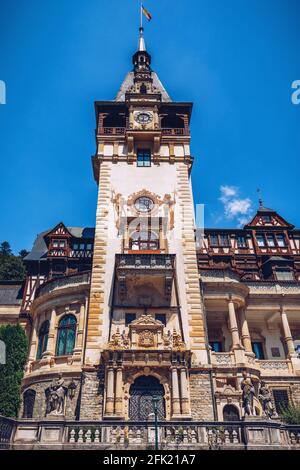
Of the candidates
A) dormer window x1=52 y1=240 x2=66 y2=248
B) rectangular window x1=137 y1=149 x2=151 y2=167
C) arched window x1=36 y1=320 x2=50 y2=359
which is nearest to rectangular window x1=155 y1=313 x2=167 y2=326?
arched window x1=36 y1=320 x2=50 y2=359

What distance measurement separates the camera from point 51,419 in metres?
14.9

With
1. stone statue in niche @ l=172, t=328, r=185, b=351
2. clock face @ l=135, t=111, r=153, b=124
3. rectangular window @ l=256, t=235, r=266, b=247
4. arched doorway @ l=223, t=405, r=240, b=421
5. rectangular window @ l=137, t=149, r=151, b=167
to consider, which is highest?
clock face @ l=135, t=111, r=153, b=124

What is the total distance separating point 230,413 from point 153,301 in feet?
27.2

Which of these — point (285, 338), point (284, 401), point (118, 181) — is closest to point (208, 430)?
point (284, 401)

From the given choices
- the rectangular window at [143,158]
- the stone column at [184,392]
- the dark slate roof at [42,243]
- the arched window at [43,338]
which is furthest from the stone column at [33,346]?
the rectangular window at [143,158]

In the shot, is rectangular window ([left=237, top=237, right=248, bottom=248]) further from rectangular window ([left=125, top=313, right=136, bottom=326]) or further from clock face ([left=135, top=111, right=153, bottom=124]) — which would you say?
rectangular window ([left=125, top=313, right=136, bottom=326])

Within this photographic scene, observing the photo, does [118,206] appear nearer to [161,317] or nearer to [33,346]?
[161,317]

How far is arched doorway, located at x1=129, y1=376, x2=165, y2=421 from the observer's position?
2155cm

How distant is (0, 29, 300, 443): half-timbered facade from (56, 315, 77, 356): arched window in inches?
3.2

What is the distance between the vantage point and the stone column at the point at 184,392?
2119 centimetres

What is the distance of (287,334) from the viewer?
2802 cm

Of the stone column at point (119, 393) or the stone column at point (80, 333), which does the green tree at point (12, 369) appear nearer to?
the stone column at point (80, 333)

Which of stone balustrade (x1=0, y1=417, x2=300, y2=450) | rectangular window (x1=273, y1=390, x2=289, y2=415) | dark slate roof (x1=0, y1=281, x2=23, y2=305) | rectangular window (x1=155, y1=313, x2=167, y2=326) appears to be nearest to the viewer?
stone balustrade (x1=0, y1=417, x2=300, y2=450)

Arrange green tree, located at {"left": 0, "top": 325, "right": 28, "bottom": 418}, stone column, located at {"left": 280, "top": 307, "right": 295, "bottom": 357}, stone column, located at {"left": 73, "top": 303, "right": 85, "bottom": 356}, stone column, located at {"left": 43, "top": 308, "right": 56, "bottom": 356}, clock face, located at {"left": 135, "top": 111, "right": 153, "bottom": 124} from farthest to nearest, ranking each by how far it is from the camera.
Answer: clock face, located at {"left": 135, "top": 111, "right": 153, "bottom": 124}, stone column, located at {"left": 280, "top": 307, "right": 295, "bottom": 357}, stone column, located at {"left": 43, "top": 308, "right": 56, "bottom": 356}, stone column, located at {"left": 73, "top": 303, "right": 85, "bottom": 356}, green tree, located at {"left": 0, "top": 325, "right": 28, "bottom": 418}
